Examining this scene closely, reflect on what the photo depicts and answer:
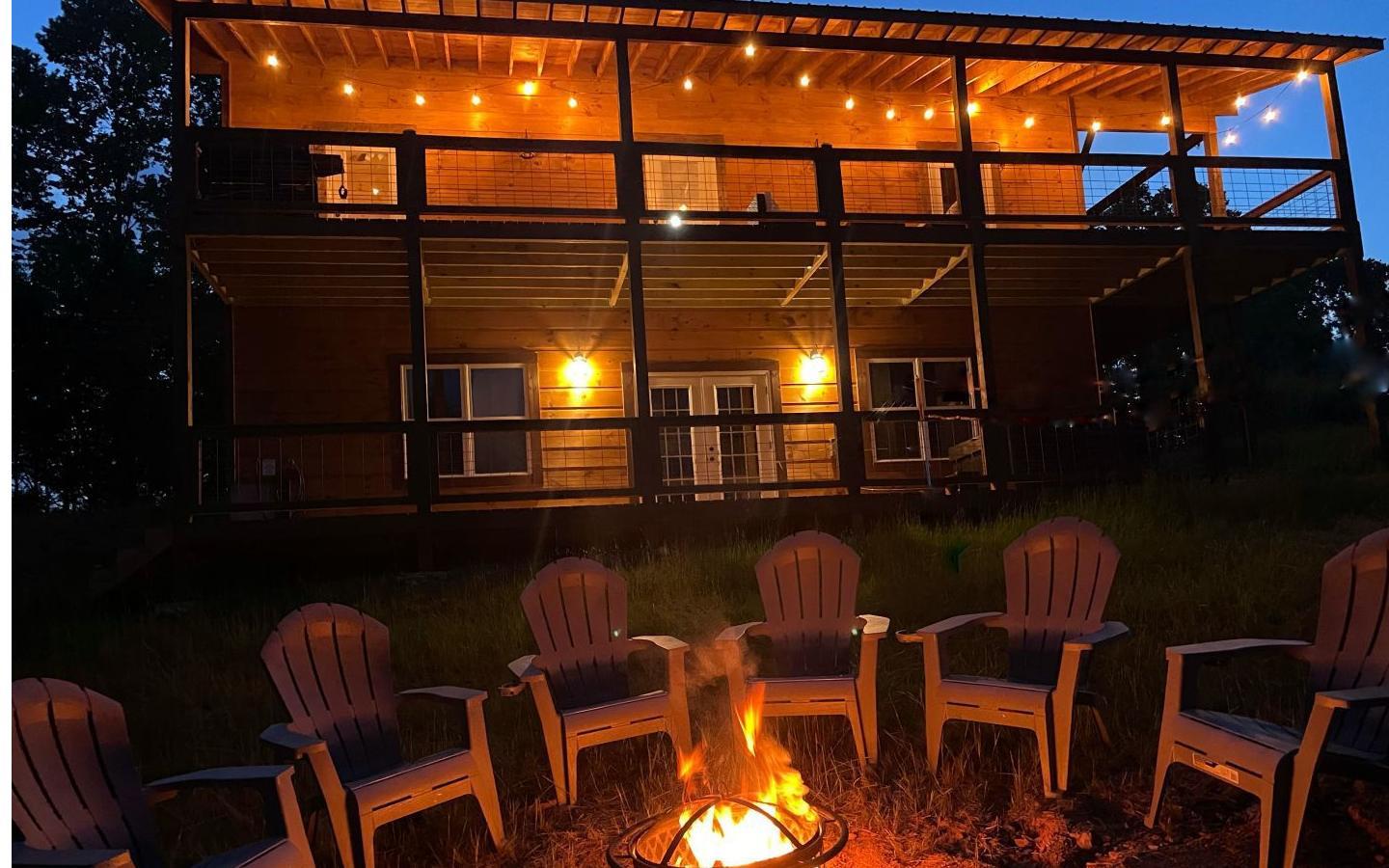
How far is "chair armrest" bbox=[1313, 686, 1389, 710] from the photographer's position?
310cm

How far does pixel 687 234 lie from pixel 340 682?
7024 mm

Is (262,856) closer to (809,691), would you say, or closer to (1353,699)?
(809,691)

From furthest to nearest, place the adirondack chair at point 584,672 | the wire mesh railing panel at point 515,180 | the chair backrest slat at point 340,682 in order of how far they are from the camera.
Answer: the wire mesh railing panel at point 515,180
the adirondack chair at point 584,672
the chair backrest slat at point 340,682

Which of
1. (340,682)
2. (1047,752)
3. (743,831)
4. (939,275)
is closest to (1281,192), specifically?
(939,275)

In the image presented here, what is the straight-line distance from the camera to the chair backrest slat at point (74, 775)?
2953 mm

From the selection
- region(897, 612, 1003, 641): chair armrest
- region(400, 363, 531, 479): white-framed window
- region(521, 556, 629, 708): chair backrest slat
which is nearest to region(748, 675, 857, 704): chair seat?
region(897, 612, 1003, 641): chair armrest

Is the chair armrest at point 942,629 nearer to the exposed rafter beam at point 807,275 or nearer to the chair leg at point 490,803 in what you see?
the chair leg at point 490,803

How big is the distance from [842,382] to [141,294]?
17.7 m

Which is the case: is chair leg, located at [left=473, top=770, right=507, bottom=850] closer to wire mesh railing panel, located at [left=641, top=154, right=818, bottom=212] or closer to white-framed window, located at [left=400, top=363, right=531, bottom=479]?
white-framed window, located at [left=400, top=363, right=531, bottom=479]

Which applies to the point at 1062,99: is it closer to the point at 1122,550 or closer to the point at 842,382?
the point at 842,382

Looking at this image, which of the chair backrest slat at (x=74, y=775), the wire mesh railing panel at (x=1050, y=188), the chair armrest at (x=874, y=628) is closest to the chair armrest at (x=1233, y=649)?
the chair armrest at (x=874, y=628)

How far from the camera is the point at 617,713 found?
4418mm

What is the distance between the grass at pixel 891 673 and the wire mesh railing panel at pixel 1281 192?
3.44 metres

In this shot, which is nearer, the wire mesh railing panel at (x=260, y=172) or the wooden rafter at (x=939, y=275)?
the wire mesh railing panel at (x=260, y=172)
